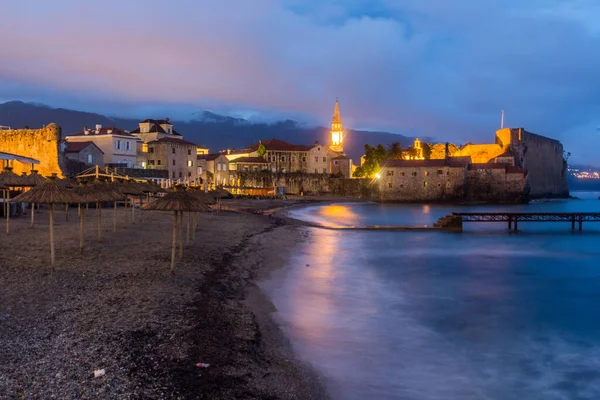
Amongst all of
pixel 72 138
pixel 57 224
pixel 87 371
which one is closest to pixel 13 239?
pixel 57 224

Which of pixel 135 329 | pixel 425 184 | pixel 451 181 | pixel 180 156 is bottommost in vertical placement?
pixel 135 329

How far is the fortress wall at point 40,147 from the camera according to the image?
3591 centimetres

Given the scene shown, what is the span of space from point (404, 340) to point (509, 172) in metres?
71.6

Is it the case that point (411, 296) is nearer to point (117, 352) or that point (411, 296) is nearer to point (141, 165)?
point (117, 352)

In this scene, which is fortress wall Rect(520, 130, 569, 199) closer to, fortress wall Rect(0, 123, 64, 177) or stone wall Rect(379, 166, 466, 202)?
stone wall Rect(379, 166, 466, 202)

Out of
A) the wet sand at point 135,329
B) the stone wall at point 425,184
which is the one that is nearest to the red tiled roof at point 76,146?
the wet sand at point 135,329

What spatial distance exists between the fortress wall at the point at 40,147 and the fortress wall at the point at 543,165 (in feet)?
247

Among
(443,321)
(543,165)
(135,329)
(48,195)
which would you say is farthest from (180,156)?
(543,165)

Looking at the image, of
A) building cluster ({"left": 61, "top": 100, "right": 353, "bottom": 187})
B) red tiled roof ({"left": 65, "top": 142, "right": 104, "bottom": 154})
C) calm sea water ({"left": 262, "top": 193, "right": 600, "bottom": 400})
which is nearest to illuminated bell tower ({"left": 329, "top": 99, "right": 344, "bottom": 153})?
building cluster ({"left": 61, "top": 100, "right": 353, "bottom": 187})

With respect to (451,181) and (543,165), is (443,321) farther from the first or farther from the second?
(543,165)

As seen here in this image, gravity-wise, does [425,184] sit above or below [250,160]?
below

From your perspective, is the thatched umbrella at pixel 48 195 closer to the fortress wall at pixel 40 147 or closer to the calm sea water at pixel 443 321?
the calm sea water at pixel 443 321

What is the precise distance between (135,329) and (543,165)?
4134 inches

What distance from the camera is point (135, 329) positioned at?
7746mm
